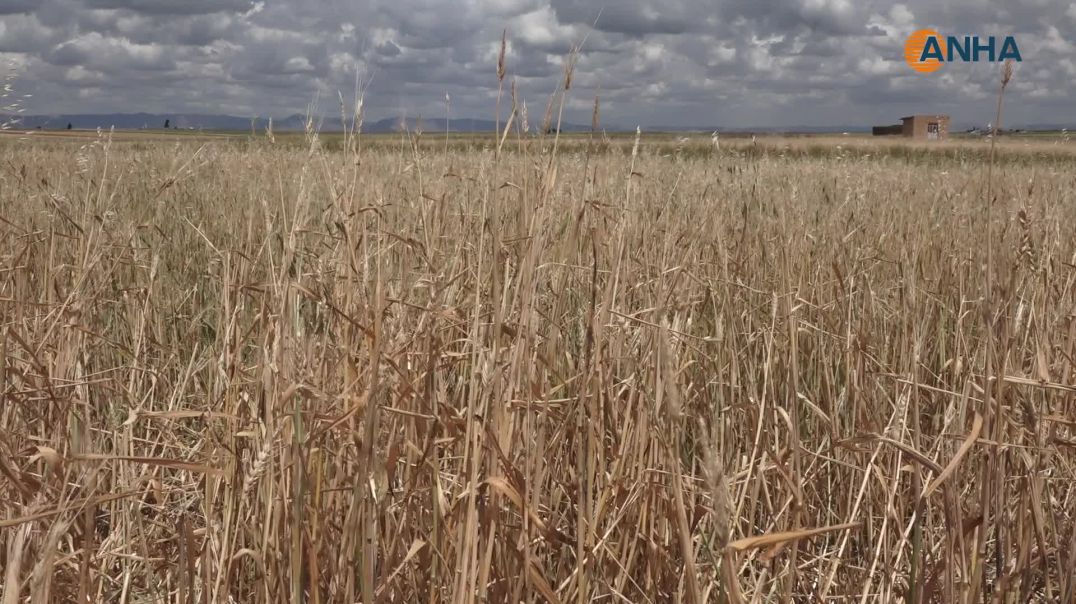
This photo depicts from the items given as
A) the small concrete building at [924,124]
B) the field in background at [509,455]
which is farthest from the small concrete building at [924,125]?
the field in background at [509,455]

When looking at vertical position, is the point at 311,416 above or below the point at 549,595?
above

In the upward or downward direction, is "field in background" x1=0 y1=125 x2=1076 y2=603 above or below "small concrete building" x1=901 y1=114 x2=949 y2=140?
below

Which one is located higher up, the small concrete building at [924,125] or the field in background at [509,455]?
the small concrete building at [924,125]

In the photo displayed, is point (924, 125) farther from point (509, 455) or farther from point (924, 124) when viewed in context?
point (509, 455)

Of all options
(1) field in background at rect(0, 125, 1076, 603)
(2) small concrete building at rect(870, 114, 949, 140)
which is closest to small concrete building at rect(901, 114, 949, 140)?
(2) small concrete building at rect(870, 114, 949, 140)

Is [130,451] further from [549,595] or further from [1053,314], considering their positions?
[1053,314]

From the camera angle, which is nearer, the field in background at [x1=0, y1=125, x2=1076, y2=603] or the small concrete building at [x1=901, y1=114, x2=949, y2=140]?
the field in background at [x1=0, y1=125, x2=1076, y2=603]

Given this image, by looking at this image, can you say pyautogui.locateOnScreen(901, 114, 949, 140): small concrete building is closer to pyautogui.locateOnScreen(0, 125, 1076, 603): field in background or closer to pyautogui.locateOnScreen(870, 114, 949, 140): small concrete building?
pyautogui.locateOnScreen(870, 114, 949, 140): small concrete building

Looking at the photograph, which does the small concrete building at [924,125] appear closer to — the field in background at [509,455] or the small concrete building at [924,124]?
the small concrete building at [924,124]

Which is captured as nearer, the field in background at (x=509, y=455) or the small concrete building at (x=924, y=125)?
the field in background at (x=509, y=455)

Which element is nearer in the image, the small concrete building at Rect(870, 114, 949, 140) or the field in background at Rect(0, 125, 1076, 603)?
the field in background at Rect(0, 125, 1076, 603)

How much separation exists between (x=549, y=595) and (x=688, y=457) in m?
1.02

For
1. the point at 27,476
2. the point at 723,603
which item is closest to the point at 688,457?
the point at 723,603

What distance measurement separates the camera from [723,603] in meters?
1.12
